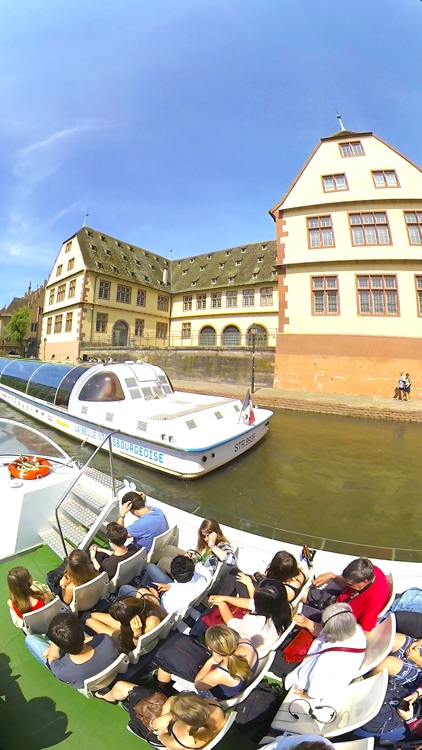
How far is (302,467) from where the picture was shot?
A: 9688 millimetres

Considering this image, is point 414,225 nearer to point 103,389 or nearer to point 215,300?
point 103,389

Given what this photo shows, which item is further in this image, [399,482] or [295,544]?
[399,482]

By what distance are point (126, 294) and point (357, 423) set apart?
104 ft

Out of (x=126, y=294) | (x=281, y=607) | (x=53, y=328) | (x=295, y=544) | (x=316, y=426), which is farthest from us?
(x=53, y=328)

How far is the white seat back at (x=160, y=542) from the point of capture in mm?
3771

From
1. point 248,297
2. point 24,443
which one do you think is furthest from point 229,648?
point 248,297

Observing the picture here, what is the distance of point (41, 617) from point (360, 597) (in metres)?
2.58

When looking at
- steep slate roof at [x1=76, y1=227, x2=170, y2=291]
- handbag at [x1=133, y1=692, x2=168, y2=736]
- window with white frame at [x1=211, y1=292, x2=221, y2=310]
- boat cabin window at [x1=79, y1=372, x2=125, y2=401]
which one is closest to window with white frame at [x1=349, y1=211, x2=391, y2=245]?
boat cabin window at [x1=79, y1=372, x2=125, y2=401]

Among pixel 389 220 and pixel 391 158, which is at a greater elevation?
pixel 391 158

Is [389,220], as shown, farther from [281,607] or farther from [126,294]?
[126,294]

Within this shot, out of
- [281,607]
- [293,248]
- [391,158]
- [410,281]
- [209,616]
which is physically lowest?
[209,616]

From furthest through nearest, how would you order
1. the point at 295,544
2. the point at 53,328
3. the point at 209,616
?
1. the point at 53,328
2. the point at 295,544
3. the point at 209,616

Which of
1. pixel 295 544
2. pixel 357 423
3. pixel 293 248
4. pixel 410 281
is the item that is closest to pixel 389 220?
pixel 410 281

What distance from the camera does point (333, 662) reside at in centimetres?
214
